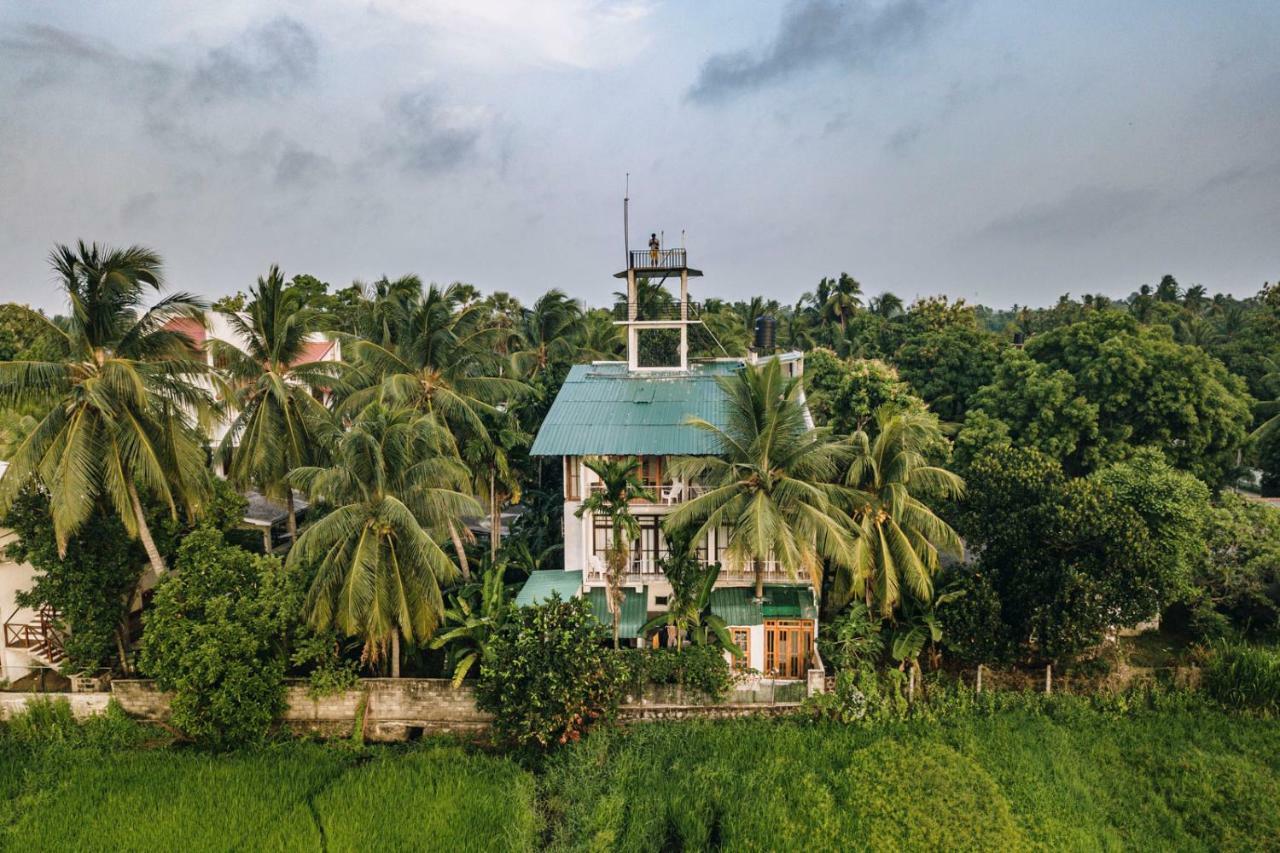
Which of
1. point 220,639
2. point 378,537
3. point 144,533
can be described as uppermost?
point 144,533

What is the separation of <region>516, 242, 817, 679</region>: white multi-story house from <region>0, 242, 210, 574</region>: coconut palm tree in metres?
8.33

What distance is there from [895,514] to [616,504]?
21.9 ft

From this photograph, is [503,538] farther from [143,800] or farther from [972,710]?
[972,710]

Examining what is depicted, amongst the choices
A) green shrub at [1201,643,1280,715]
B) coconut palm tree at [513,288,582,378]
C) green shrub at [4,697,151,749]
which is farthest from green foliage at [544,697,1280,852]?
coconut palm tree at [513,288,582,378]

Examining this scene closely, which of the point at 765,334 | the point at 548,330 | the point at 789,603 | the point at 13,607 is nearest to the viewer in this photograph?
the point at 789,603

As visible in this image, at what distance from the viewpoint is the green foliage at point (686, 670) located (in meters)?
16.0

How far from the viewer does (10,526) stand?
51.6 feet

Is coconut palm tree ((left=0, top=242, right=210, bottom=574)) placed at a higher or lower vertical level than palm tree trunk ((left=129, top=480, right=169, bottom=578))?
higher

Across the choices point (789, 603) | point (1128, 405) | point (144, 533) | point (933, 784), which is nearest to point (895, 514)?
point (789, 603)

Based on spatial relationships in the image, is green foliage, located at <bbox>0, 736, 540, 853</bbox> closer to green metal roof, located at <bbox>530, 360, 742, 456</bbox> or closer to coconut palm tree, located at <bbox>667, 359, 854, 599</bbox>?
coconut palm tree, located at <bbox>667, 359, 854, 599</bbox>

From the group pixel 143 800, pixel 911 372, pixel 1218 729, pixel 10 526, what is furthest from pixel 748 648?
pixel 911 372

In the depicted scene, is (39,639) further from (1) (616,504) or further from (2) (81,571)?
(1) (616,504)

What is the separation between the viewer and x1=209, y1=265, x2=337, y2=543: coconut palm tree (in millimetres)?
18766

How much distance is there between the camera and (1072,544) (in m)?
16.5
